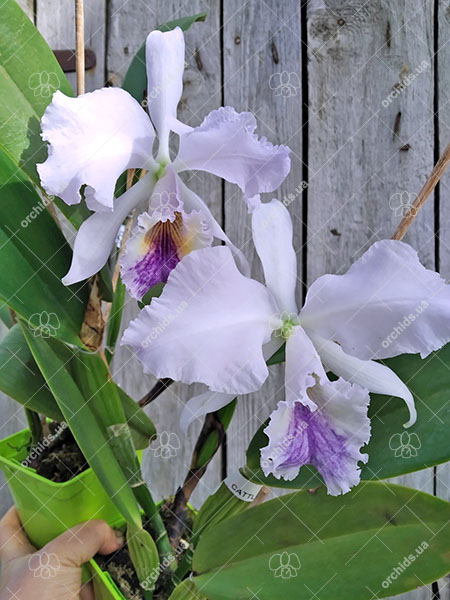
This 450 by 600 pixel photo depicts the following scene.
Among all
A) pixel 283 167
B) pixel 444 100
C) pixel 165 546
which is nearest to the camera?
pixel 283 167

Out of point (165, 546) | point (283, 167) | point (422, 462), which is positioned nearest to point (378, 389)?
point (422, 462)

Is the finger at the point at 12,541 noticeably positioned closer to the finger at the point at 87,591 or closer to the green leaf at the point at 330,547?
the finger at the point at 87,591

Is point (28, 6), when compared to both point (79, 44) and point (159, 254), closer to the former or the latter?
point (79, 44)

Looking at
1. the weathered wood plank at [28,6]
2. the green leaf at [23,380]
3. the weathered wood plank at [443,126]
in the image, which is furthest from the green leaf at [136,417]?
the weathered wood plank at [28,6]

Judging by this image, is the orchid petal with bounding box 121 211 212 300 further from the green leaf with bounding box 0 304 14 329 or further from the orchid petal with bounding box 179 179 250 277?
the green leaf with bounding box 0 304 14 329

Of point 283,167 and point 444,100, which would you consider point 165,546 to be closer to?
point 283,167

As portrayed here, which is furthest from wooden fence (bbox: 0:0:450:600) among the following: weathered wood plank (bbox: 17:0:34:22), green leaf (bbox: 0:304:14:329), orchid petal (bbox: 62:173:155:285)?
orchid petal (bbox: 62:173:155:285)
